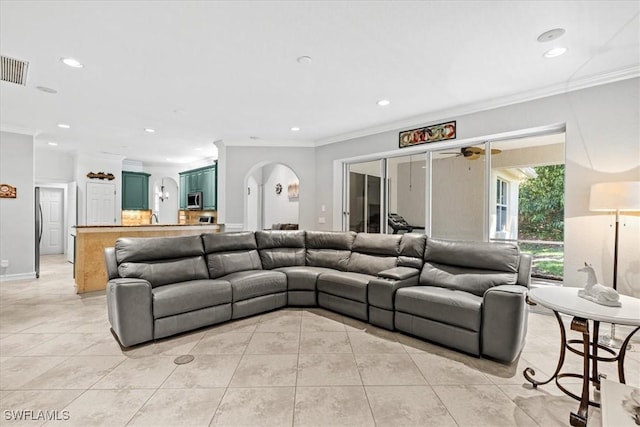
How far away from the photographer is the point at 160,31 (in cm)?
247

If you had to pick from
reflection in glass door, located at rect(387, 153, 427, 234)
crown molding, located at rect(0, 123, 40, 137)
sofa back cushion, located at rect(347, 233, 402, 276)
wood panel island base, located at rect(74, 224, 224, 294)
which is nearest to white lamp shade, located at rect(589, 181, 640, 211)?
sofa back cushion, located at rect(347, 233, 402, 276)

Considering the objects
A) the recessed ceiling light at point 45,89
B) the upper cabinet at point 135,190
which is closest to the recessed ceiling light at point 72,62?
the recessed ceiling light at point 45,89

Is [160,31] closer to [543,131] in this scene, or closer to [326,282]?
[326,282]

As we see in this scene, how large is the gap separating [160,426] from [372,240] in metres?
3.06

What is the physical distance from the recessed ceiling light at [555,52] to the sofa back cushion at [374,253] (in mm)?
2366

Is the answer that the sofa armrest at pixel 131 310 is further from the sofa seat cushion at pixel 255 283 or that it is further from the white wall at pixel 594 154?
the white wall at pixel 594 154

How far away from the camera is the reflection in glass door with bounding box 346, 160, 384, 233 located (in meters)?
5.67

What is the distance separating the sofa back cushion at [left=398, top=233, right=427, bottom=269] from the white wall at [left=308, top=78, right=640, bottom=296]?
1568mm

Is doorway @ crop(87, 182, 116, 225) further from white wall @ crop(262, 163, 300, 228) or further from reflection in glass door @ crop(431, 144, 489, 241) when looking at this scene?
reflection in glass door @ crop(431, 144, 489, 241)

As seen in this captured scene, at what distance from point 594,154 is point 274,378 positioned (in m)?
3.88

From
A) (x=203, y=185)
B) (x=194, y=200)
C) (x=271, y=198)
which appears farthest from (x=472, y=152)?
(x=194, y=200)

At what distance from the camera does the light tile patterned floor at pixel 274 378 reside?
1894 mm

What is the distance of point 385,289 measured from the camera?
3.29m

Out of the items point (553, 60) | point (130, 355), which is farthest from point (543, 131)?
point (130, 355)
